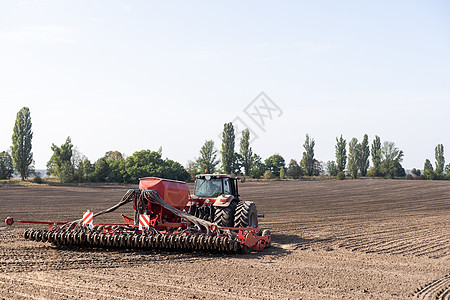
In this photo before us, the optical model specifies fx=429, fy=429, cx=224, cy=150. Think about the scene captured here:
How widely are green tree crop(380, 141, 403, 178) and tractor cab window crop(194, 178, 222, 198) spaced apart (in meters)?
63.1

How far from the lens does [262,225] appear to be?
1712 cm

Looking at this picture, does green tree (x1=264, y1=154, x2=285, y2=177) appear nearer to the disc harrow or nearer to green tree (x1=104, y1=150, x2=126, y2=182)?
green tree (x1=104, y1=150, x2=126, y2=182)

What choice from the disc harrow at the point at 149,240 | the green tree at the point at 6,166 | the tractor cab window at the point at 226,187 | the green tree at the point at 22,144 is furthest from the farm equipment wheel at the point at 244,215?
the green tree at the point at 6,166

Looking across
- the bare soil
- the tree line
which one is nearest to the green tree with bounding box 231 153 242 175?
the tree line

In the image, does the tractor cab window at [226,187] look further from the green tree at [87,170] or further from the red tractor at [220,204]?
the green tree at [87,170]

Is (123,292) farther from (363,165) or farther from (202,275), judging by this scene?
(363,165)

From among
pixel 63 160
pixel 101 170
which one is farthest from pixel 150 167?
pixel 63 160

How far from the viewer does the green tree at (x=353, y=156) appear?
234ft

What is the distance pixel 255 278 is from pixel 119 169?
4517 cm

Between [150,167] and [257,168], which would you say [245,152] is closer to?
[257,168]

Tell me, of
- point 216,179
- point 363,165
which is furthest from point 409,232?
point 363,165

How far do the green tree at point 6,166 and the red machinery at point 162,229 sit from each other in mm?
41307

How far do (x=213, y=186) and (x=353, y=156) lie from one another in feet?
208

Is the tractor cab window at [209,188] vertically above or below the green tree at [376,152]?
below
